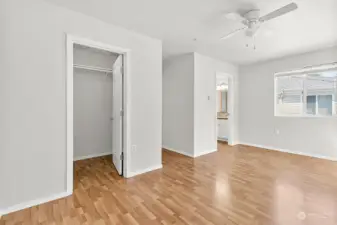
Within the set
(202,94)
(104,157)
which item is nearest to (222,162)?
(202,94)

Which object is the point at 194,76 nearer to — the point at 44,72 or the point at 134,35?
the point at 134,35

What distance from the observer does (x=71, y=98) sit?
238 cm

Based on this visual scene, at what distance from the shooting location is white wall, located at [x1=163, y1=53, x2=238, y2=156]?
421 centimetres

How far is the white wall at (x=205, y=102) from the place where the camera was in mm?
4230

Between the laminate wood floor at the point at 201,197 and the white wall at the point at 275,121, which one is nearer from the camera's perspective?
the laminate wood floor at the point at 201,197

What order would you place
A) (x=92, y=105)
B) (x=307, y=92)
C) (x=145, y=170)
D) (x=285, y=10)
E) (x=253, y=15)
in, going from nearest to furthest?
(x=285, y=10) < (x=253, y=15) < (x=145, y=170) < (x=92, y=105) < (x=307, y=92)

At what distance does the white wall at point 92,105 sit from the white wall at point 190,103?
1489mm

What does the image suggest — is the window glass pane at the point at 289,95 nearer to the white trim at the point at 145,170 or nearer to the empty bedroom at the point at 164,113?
the empty bedroom at the point at 164,113

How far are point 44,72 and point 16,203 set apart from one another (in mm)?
1514

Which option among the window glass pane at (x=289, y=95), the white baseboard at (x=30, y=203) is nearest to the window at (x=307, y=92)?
the window glass pane at (x=289, y=95)

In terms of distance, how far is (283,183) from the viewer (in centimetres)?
275

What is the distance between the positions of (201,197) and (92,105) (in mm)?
3103

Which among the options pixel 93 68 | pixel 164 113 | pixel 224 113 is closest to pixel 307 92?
pixel 224 113

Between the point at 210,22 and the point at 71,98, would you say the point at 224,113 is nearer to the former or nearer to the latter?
the point at 210,22
